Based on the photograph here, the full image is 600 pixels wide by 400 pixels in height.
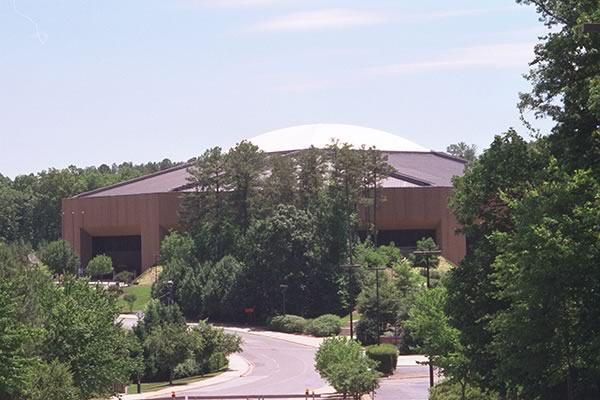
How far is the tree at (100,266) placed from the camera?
124 m

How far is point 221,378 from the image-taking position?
220 feet

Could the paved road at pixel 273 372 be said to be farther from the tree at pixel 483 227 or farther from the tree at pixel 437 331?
the tree at pixel 483 227

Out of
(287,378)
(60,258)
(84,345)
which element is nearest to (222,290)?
(60,258)

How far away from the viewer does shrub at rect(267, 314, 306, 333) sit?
302 ft

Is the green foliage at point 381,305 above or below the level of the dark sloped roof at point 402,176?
below

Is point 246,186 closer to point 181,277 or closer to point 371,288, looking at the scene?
point 181,277

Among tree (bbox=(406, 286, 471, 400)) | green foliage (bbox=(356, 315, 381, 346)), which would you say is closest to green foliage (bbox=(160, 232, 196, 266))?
green foliage (bbox=(356, 315, 381, 346))

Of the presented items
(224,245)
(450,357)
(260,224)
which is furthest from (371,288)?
(450,357)

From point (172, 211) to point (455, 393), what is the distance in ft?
275

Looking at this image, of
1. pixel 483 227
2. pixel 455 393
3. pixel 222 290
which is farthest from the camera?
pixel 222 290

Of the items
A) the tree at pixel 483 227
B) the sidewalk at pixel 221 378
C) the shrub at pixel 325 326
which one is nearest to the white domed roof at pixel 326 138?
the shrub at pixel 325 326

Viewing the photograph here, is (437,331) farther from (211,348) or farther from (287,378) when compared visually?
(211,348)

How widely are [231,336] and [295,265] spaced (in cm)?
2291

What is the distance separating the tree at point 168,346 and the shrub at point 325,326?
19.6 m
